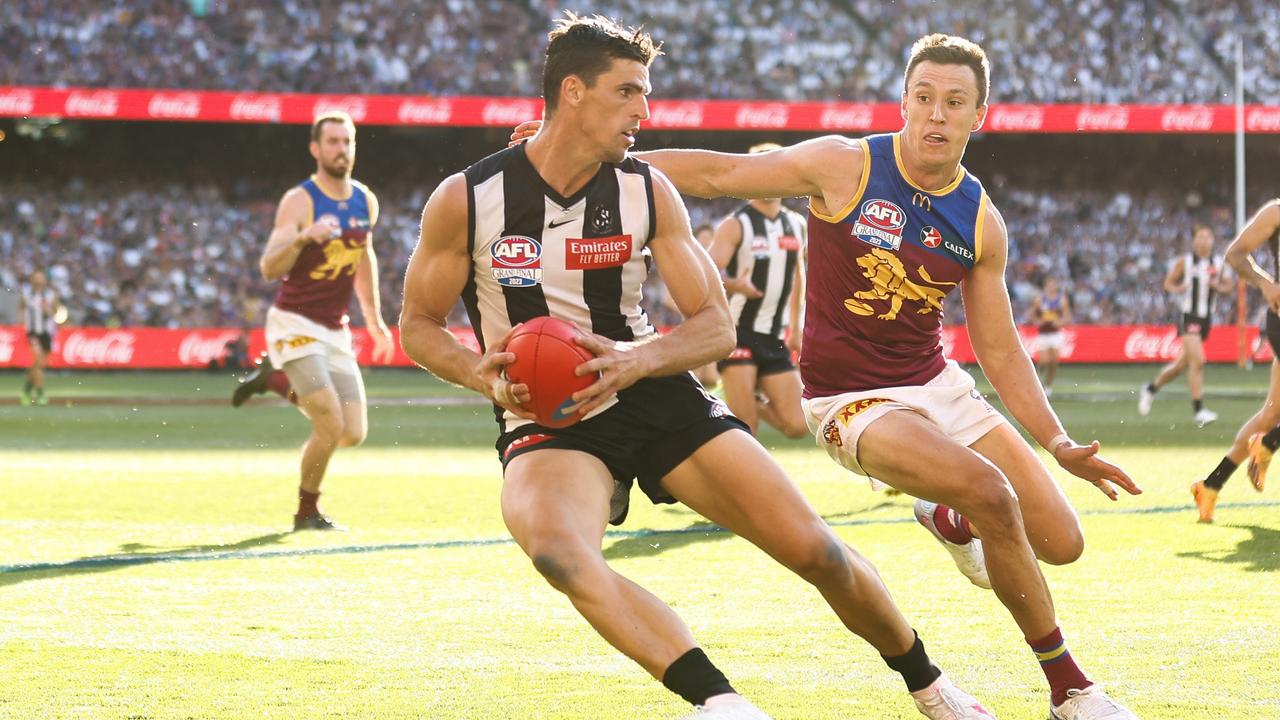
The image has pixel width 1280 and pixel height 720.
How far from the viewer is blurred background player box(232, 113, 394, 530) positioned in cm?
1013

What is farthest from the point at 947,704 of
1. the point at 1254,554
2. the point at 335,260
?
the point at 335,260

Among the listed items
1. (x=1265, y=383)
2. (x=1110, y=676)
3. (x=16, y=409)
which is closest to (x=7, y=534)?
(x=1110, y=676)

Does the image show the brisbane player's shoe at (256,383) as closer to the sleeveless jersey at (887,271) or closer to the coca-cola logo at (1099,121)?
the sleeveless jersey at (887,271)

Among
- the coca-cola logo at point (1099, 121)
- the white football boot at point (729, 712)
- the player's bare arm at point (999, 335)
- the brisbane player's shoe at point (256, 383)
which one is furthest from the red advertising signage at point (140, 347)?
the white football boot at point (729, 712)

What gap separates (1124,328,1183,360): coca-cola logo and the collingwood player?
2945 cm

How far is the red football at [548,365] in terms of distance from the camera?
4.44m

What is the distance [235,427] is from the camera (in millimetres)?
19062

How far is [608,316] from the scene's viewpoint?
4.96 meters

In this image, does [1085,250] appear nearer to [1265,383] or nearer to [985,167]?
[985,167]

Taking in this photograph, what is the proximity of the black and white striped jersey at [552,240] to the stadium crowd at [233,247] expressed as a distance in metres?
27.9

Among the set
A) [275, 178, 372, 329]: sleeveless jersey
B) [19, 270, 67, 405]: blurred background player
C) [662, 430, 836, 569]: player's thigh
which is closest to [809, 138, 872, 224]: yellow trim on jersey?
[662, 430, 836, 569]: player's thigh

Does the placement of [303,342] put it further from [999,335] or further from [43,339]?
[43,339]

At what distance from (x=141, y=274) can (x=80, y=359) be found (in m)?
3.77

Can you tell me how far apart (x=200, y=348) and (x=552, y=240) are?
2788 centimetres
